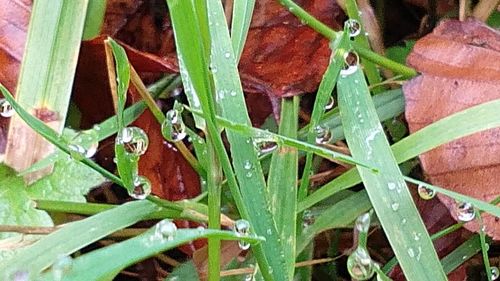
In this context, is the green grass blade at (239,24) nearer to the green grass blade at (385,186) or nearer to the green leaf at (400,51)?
the green grass blade at (385,186)

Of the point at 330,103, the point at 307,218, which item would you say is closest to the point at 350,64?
the point at 330,103

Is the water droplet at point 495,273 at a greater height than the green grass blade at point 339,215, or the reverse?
the green grass blade at point 339,215

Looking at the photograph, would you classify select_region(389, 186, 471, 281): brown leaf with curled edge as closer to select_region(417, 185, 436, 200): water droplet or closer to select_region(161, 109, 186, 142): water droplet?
select_region(417, 185, 436, 200): water droplet

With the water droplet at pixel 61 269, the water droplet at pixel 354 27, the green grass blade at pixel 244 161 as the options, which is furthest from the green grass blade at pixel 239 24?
the water droplet at pixel 61 269

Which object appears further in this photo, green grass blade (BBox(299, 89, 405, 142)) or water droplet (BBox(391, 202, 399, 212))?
green grass blade (BBox(299, 89, 405, 142))

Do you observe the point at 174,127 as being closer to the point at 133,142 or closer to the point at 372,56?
the point at 133,142

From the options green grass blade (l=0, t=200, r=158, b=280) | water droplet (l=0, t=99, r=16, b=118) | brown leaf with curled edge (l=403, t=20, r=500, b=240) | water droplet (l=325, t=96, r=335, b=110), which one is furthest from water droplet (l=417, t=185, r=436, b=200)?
water droplet (l=0, t=99, r=16, b=118)
